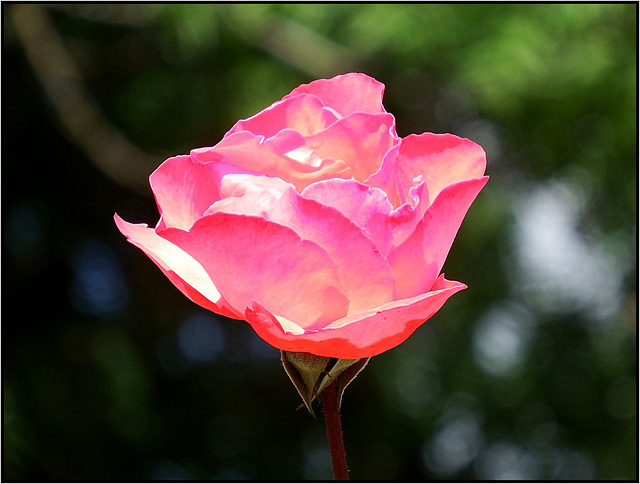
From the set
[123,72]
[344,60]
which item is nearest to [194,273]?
[344,60]

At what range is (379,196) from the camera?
0.72 ft

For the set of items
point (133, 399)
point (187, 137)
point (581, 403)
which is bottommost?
point (581, 403)

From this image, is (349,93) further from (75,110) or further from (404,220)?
(75,110)

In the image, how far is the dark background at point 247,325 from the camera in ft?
4.20

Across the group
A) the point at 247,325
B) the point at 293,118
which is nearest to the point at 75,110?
the point at 247,325

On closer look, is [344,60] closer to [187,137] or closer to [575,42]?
[575,42]

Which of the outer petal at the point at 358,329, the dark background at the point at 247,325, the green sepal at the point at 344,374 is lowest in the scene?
the dark background at the point at 247,325

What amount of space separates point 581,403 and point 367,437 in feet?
1.80

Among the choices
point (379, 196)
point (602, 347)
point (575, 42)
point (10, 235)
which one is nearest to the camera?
point (379, 196)

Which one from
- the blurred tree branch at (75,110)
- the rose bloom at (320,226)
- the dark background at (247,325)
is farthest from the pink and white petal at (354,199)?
the blurred tree branch at (75,110)

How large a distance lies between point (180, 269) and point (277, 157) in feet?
0.15

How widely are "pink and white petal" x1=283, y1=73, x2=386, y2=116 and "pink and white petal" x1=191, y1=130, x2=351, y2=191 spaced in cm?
3

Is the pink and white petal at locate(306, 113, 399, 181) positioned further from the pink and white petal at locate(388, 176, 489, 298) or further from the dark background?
the dark background

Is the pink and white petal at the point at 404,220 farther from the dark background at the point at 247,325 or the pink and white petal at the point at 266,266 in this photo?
the dark background at the point at 247,325
